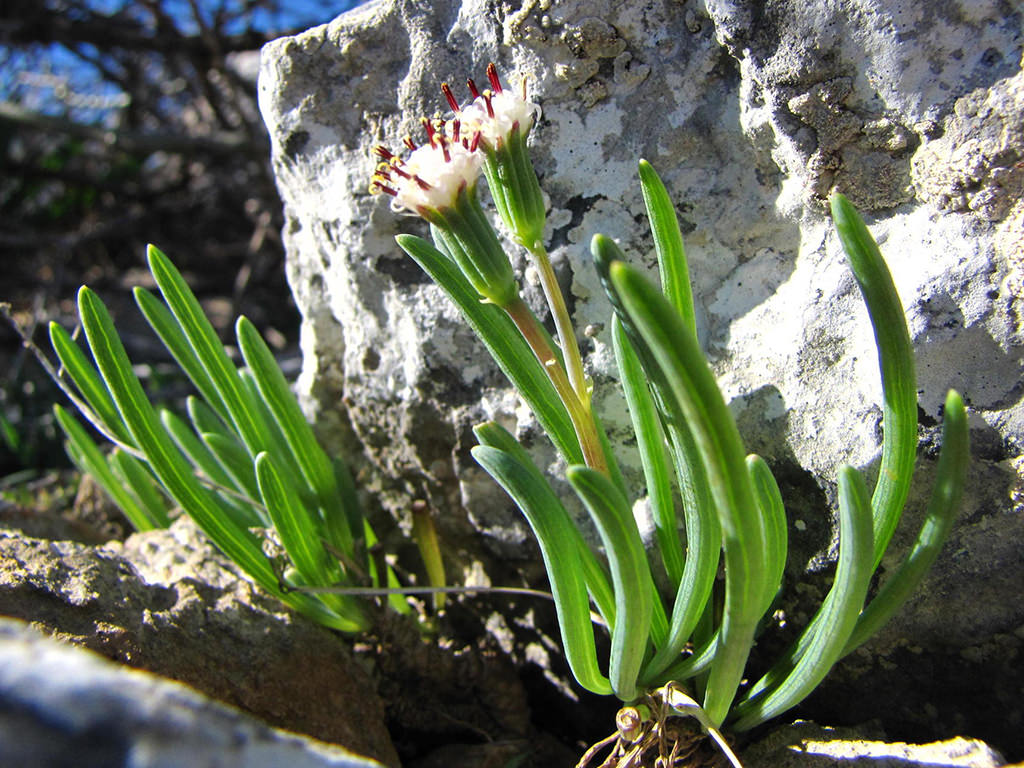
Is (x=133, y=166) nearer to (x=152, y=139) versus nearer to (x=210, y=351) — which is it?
(x=152, y=139)

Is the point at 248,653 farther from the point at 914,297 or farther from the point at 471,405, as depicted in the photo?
the point at 914,297

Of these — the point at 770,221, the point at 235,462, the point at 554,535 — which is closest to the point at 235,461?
the point at 235,462

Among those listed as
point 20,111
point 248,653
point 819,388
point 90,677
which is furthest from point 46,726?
point 20,111

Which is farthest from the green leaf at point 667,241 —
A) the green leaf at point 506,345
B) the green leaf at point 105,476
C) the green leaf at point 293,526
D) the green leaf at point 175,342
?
the green leaf at point 105,476

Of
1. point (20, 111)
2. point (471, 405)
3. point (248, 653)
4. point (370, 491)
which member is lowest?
point (248, 653)

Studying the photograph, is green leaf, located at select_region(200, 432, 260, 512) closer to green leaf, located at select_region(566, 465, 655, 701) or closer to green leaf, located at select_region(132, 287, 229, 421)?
green leaf, located at select_region(132, 287, 229, 421)
